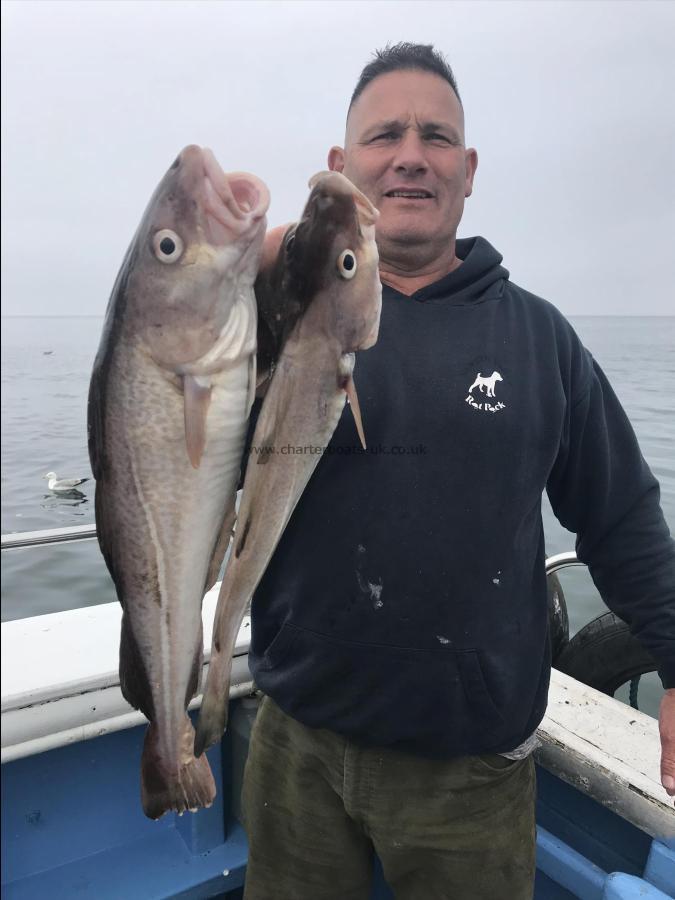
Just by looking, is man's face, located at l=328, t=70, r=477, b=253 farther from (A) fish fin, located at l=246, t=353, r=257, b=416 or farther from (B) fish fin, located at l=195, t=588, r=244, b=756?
(B) fish fin, located at l=195, t=588, r=244, b=756

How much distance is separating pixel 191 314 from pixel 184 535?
0.43 meters

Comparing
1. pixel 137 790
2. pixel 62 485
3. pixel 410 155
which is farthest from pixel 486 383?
pixel 62 485

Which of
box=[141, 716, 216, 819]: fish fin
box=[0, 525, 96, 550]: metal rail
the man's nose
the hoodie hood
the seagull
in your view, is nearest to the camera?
box=[141, 716, 216, 819]: fish fin

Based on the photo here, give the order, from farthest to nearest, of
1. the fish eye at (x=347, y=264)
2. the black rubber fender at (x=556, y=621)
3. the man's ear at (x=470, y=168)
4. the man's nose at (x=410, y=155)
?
the black rubber fender at (x=556, y=621), the man's ear at (x=470, y=168), the man's nose at (x=410, y=155), the fish eye at (x=347, y=264)

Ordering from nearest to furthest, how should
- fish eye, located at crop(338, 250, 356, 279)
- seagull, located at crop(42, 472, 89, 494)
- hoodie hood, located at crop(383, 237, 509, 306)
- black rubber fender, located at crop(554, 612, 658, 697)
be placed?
Answer: fish eye, located at crop(338, 250, 356, 279) < hoodie hood, located at crop(383, 237, 509, 306) < black rubber fender, located at crop(554, 612, 658, 697) < seagull, located at crop(42, 472, 89, 494)

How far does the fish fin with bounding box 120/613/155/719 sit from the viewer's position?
1392 millimetres

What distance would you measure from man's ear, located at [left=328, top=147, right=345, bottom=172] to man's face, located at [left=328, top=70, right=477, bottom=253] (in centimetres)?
9

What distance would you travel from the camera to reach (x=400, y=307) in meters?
1.97

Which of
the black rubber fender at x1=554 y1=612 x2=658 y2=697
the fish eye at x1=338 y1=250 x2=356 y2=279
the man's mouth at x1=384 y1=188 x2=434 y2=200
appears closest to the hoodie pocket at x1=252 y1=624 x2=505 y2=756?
the fish eye at x1=338 y1=250 x2=356 y2=279

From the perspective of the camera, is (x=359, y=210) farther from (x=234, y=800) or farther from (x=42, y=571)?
(x=42, y=571)

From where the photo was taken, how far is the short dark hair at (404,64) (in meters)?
1.97

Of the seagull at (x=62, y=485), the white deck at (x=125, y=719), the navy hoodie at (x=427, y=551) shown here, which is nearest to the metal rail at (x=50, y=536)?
the white deck at (x=125, y=719)

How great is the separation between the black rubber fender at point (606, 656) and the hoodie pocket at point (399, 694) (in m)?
1.41

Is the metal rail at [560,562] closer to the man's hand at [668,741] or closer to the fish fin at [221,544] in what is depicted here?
the man's hand at [668,741]
